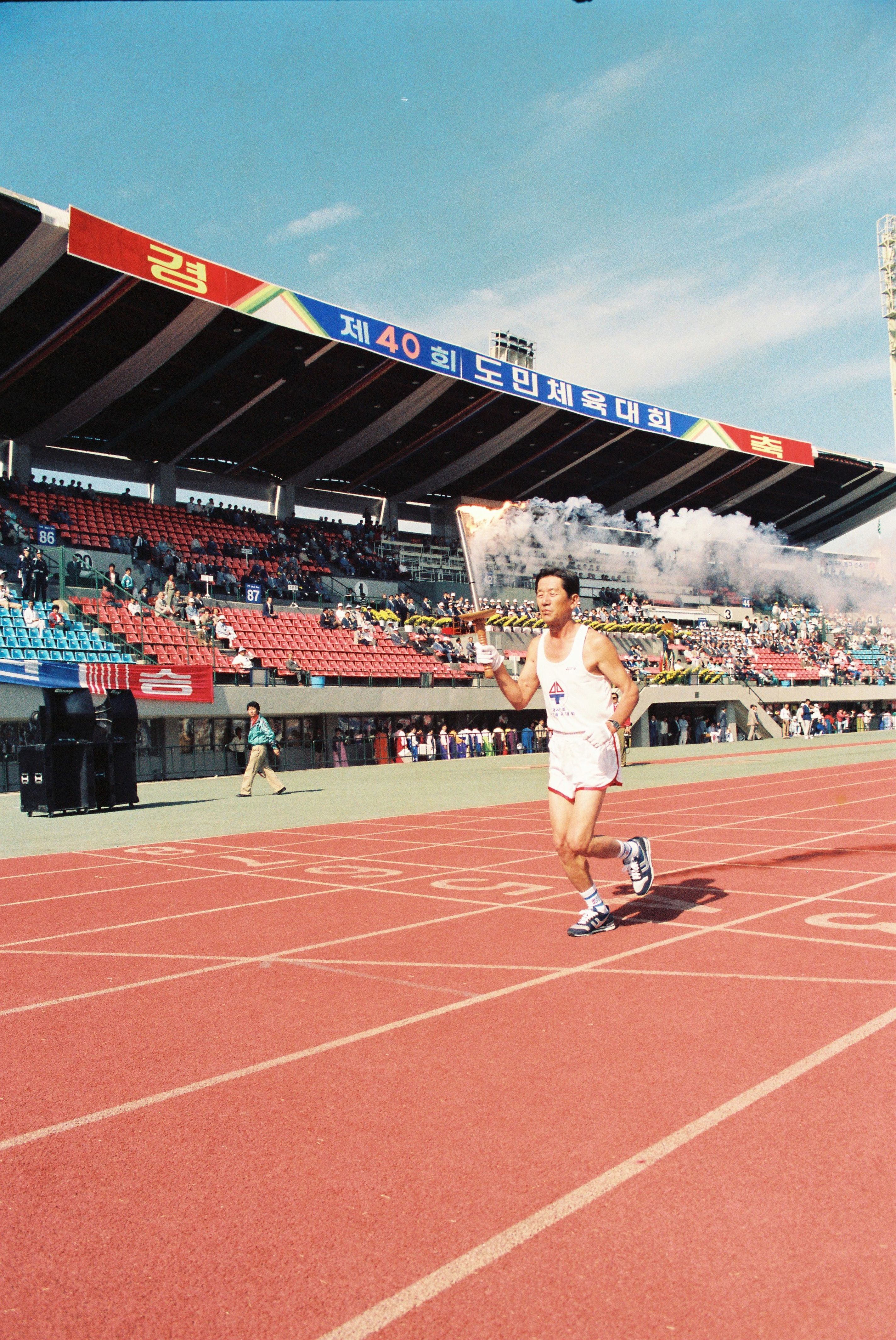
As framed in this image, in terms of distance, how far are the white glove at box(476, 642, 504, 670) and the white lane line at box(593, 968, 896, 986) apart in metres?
2.02

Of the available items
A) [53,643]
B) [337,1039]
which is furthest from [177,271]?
Answer: [337,1039]

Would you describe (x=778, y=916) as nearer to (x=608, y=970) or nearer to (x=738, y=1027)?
(x=608, y=970)

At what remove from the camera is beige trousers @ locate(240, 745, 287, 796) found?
20.9m

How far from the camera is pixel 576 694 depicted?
266 inches

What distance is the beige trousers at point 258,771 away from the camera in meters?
20.9

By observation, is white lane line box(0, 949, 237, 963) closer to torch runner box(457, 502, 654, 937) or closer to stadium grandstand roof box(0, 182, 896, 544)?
torch runner box(457, 502, 654, 937)

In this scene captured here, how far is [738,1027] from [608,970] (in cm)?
120

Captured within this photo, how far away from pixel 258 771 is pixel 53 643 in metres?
9.01

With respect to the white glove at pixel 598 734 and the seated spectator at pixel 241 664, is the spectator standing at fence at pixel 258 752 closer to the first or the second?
the seated spectator at pixel 241 664

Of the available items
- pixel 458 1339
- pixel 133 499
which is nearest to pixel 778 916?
pixel 458 1339

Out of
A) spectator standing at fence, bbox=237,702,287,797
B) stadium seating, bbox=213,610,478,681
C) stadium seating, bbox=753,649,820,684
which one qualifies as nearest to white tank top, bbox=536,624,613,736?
spectator standing at fence, bbox=237,702,287,797

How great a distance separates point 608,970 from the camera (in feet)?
19.4

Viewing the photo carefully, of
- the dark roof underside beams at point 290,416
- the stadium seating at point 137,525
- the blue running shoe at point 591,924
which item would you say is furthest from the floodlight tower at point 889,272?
the blue running shoe at point 591,924

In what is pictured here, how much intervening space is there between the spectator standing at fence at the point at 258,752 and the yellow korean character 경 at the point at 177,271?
18.1 metres
